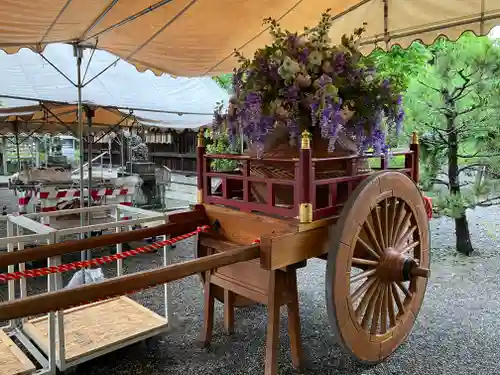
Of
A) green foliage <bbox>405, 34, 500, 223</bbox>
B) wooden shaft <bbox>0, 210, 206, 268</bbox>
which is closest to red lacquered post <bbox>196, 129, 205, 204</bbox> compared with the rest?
wooden shaft <bbox>0, 210, 206, 268</bbox>

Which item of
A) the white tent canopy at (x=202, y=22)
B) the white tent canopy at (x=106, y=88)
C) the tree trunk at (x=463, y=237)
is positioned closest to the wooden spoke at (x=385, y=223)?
the white tent canopy at (x=202, y=22)

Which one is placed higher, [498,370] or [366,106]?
[366,106]

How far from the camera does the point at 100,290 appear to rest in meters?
1.35

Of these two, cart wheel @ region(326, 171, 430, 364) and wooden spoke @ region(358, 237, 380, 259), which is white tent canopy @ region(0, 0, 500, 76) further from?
wooden spoke @ region(358, 237, 380, 259)

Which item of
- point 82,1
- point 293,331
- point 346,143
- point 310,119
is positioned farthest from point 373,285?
point 82,1

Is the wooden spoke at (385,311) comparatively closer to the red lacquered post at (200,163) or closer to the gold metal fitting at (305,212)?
the gold metal fitting at (305,212)

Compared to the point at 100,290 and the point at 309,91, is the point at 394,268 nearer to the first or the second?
the point at 309,91

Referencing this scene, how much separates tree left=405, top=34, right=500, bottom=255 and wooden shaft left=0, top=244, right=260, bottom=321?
355cm

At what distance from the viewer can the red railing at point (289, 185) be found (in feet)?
6.51

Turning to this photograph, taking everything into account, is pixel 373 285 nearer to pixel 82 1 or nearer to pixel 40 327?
pixel 40 327

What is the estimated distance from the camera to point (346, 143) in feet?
7.72

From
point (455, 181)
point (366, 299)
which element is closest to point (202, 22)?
point (366, 299)

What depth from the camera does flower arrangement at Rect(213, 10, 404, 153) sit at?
219 cm

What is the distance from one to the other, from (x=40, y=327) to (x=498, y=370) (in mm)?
2741
